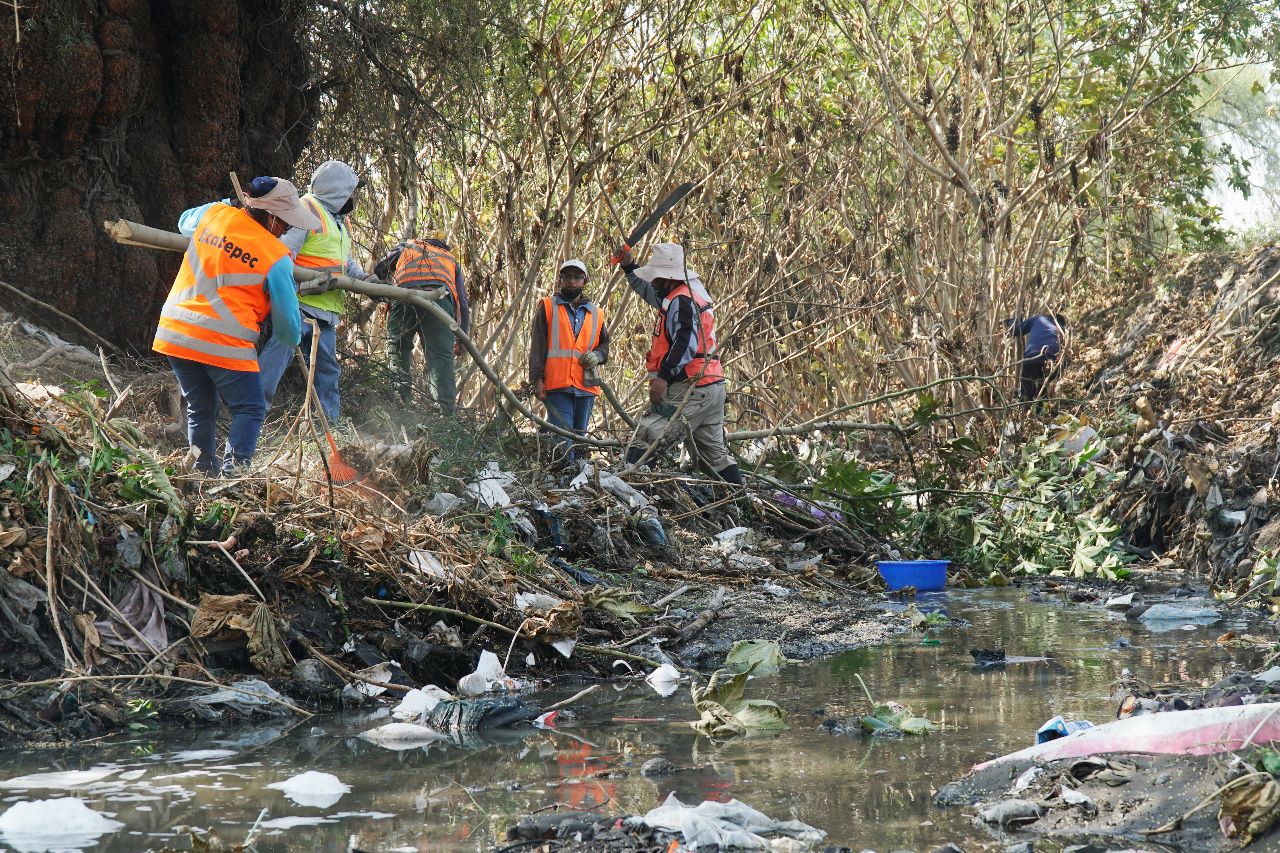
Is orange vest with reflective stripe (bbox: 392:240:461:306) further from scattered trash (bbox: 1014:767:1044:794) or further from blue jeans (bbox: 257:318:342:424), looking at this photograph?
scattered trash (bbox: 1014:767:1044:794)

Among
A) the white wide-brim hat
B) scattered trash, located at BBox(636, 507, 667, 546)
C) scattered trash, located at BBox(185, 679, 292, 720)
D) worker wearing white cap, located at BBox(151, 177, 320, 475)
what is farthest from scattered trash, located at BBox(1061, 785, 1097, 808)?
the white wide-brim hat

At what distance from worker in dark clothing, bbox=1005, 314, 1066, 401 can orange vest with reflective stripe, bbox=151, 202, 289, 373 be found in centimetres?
580

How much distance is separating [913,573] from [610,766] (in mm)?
3771

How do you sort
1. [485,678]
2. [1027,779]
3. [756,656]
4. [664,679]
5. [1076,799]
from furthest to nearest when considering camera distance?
[756,656] → [664,679] → [485,678] → [1027,779] → [1076,799]

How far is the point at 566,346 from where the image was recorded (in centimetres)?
788

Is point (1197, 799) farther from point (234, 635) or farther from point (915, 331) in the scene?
point (915, 331)

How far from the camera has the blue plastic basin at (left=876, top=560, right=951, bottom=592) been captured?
638 cm

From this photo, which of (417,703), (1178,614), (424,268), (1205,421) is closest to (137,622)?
(417,703)

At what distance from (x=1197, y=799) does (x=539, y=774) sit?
142 cm

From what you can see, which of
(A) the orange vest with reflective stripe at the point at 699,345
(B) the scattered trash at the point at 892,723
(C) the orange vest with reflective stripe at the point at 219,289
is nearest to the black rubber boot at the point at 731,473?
(A) the orange vest with reflective stripe at the point at 699,345

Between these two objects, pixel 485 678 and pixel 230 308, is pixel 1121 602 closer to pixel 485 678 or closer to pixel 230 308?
pixel 485 678

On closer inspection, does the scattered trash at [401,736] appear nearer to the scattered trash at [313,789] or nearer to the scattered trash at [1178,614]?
the scattered trash at [313,789]

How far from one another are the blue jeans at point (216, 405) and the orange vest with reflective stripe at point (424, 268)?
2.06 m

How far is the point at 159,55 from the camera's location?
691 cm
